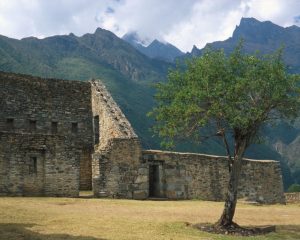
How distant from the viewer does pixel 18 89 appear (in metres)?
30.4

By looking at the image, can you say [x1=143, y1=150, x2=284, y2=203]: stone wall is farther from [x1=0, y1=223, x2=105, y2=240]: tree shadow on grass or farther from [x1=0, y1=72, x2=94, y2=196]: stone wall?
[x1=0, y1=223, x2=105, y2=240]: tree shadow on grass

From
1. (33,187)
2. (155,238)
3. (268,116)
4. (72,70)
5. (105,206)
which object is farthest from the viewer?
(72,70)

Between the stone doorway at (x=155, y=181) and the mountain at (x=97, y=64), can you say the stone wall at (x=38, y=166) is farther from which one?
the mountain at (x=97, y=64)

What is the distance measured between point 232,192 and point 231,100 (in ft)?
9.81

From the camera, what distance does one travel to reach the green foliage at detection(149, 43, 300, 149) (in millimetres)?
16953

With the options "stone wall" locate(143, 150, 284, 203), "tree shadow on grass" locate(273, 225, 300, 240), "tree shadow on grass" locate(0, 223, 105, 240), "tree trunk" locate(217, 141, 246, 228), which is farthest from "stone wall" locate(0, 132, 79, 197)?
"tree shadow on grass" locate(273, 225, 300, 240)

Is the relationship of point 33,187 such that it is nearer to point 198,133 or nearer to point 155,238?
point 198,133

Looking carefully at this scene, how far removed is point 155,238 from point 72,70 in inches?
3088

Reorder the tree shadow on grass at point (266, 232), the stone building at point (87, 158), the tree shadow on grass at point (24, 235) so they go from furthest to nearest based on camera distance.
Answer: the stone building at point (87, 158)
the tree shadow on grass at point (266, 232)
the tree shadow on grass at point (24, 235)

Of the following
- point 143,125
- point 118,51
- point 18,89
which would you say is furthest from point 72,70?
point 18,89

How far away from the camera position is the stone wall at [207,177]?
1113 inches

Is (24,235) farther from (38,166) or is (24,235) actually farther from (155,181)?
(155,181)

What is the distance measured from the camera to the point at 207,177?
2958cm

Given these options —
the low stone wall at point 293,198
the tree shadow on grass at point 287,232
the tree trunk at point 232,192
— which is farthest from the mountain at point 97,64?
the tree trunk at point 232,192
